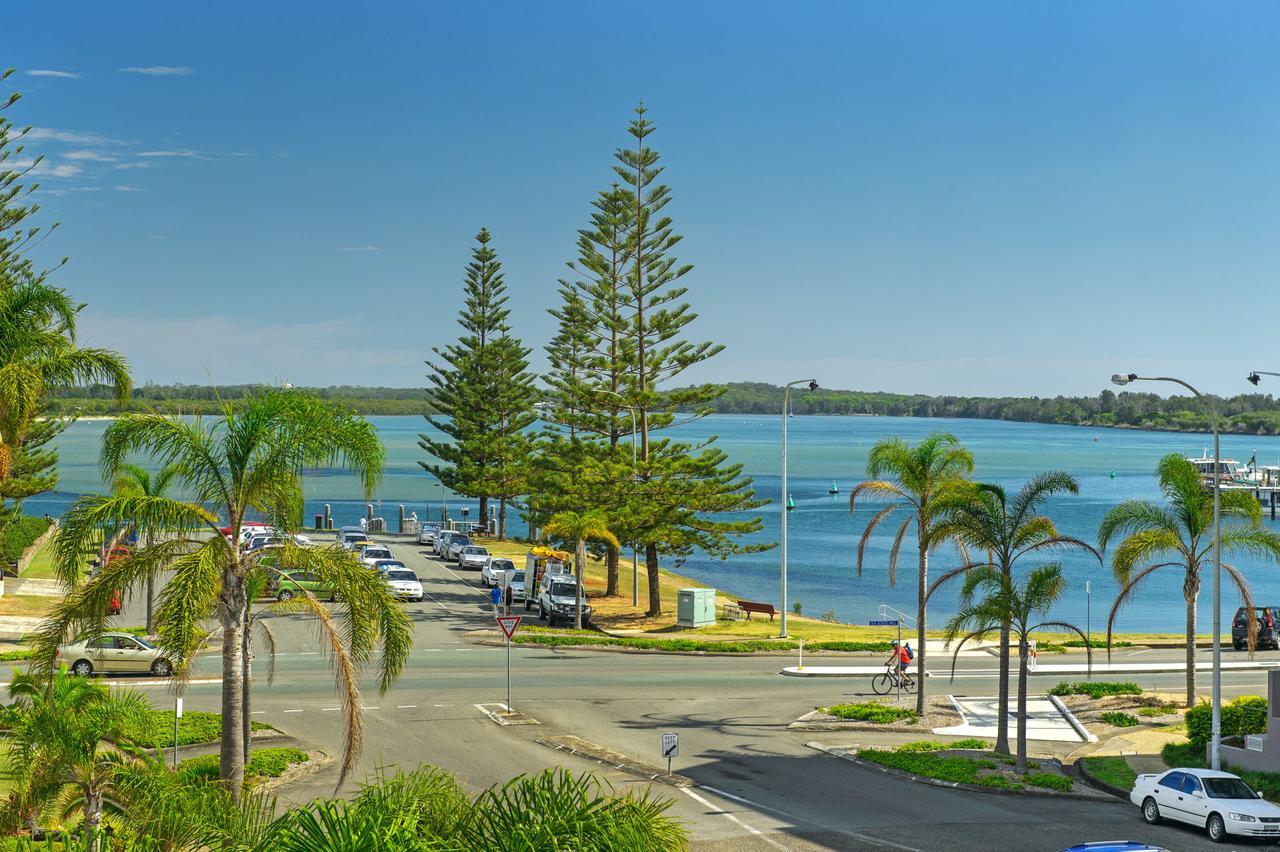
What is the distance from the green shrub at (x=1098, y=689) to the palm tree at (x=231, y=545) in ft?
72.9

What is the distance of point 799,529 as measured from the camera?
118m

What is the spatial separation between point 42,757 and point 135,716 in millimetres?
2084

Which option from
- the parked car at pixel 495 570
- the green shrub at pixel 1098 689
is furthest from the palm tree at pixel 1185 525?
the parked car at pixel 495 570

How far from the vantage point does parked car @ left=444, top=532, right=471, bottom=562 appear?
200 feet

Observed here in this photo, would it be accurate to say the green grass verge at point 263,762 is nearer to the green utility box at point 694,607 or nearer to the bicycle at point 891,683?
the bicycle at point 891,683

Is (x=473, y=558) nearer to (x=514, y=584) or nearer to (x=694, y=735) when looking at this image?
(x=514, y=584)

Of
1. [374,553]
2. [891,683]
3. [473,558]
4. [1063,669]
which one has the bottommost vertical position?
[1063,669]

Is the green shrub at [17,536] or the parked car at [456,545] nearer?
the green shrub at [17,536]

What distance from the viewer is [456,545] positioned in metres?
61.9

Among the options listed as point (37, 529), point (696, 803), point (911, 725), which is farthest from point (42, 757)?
point (37, 529)

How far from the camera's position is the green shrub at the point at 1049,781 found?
2281cm

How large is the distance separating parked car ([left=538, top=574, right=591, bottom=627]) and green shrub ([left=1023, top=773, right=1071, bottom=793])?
23213 mm

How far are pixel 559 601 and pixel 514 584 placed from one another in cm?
522

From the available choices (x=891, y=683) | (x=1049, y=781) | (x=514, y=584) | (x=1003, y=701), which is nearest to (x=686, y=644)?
(x=891, y=683)
